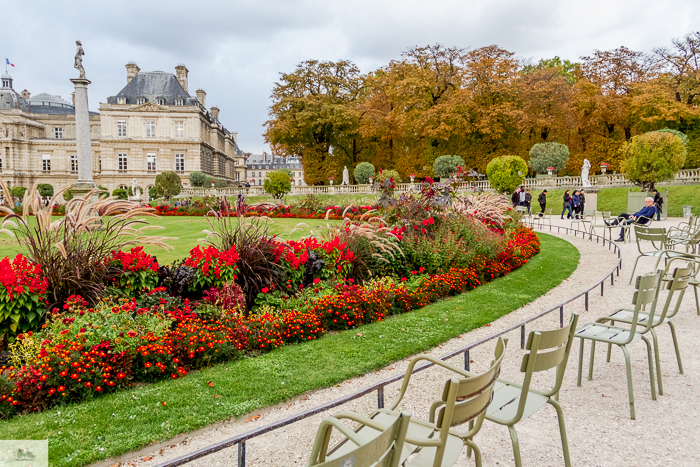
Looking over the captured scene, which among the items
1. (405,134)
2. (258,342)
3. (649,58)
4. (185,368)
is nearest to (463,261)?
(258,342)

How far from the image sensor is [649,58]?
3672cm

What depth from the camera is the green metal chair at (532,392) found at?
2.57 metres

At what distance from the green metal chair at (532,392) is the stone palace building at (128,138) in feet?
181

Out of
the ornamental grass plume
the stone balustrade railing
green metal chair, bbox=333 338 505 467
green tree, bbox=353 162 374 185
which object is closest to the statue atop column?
the stone balustrade railing

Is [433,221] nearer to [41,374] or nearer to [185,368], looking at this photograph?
[185,368]

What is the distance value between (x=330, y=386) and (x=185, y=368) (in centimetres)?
157

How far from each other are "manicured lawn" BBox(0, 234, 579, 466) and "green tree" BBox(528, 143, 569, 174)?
31.0 m

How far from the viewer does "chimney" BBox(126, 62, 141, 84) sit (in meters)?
56.0

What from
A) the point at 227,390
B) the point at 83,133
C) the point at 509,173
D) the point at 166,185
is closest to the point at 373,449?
the point at 227,390

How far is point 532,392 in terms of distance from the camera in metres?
3.07

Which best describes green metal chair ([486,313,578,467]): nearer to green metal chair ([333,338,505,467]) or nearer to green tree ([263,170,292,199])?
green metal chair ([333,338,505,467])

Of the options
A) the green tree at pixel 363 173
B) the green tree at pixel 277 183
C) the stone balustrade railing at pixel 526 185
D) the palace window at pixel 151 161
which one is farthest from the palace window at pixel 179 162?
the green tree at pixel 363 173

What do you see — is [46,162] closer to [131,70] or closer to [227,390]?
[131,70]

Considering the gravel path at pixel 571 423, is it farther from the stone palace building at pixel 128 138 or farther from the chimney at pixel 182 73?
the chimney at pixel 182 73
